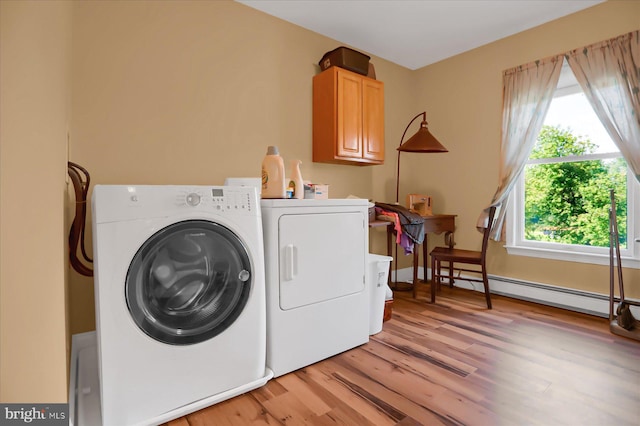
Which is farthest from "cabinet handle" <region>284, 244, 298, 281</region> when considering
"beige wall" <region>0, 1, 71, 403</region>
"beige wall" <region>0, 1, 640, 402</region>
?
"beige wall" <region>0, 1, 71, 403</region>

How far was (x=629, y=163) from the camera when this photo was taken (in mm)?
2553

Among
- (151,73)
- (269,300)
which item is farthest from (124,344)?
(151,73)

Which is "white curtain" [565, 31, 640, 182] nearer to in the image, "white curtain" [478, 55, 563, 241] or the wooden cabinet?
"white curtain" [478, 55, 563, 241]

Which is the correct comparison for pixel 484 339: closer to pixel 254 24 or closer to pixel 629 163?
pixel 629 163

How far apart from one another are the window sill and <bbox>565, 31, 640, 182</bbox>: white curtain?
0.68 metres

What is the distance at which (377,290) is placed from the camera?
7.75 ft

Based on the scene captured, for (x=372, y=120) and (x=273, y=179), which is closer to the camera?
(x=273, y=179)

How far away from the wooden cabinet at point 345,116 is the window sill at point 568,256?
1.71m

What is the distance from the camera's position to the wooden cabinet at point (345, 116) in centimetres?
303

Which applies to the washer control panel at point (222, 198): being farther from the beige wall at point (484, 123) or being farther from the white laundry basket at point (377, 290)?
the beige wall at point (484, 123)

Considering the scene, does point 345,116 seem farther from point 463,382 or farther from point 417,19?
point 463,382

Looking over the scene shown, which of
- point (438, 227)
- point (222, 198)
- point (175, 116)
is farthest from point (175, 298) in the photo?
point (438, 227)

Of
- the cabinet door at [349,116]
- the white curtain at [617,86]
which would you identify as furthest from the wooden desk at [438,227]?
the white curtain at [617,86]

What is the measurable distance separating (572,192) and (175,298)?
11.1 feet
